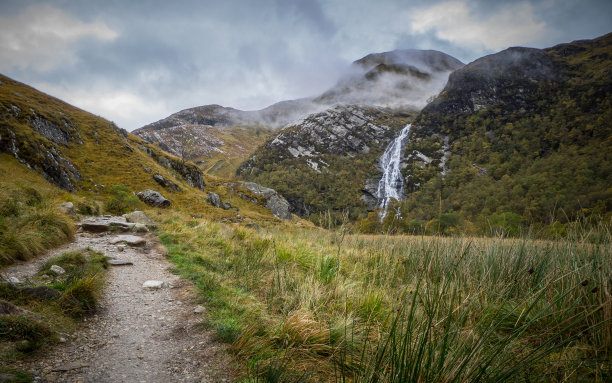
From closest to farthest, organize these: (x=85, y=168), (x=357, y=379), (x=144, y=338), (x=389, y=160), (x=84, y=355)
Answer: (x=357, y=379), (x=84, y=355), (x=144, y=338), (x=85, y=168), (x=389, y=160)

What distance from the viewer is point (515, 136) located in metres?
83.8

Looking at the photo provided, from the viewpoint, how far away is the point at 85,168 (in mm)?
27172

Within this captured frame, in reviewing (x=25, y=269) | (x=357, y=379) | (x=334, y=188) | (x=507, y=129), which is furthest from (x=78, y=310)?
(x=507, y=129)

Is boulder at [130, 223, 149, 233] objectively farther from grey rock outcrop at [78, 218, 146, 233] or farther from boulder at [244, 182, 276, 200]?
boulder at [244, 182, 276, 200]

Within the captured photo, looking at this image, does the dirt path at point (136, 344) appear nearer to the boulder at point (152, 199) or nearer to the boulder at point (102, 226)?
the boulder at point (102, 226)

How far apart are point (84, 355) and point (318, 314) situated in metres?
Answer: 2.48

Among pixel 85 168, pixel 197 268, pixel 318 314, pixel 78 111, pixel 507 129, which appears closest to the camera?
pixel 318 314

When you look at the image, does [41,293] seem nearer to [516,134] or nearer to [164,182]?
[164,182]

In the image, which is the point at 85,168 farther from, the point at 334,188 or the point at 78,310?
the point at 334,188

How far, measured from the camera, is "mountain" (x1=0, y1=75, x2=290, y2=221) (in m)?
21.0

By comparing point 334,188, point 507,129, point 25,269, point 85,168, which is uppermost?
point 507,129

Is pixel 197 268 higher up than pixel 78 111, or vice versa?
pixel 78 111

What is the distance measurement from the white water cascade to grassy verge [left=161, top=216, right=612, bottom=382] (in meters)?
54.9

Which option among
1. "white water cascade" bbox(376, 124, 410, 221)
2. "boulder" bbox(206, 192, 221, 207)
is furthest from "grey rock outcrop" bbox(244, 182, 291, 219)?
"white water cascade" bbox(376, 124, 410, 221)
